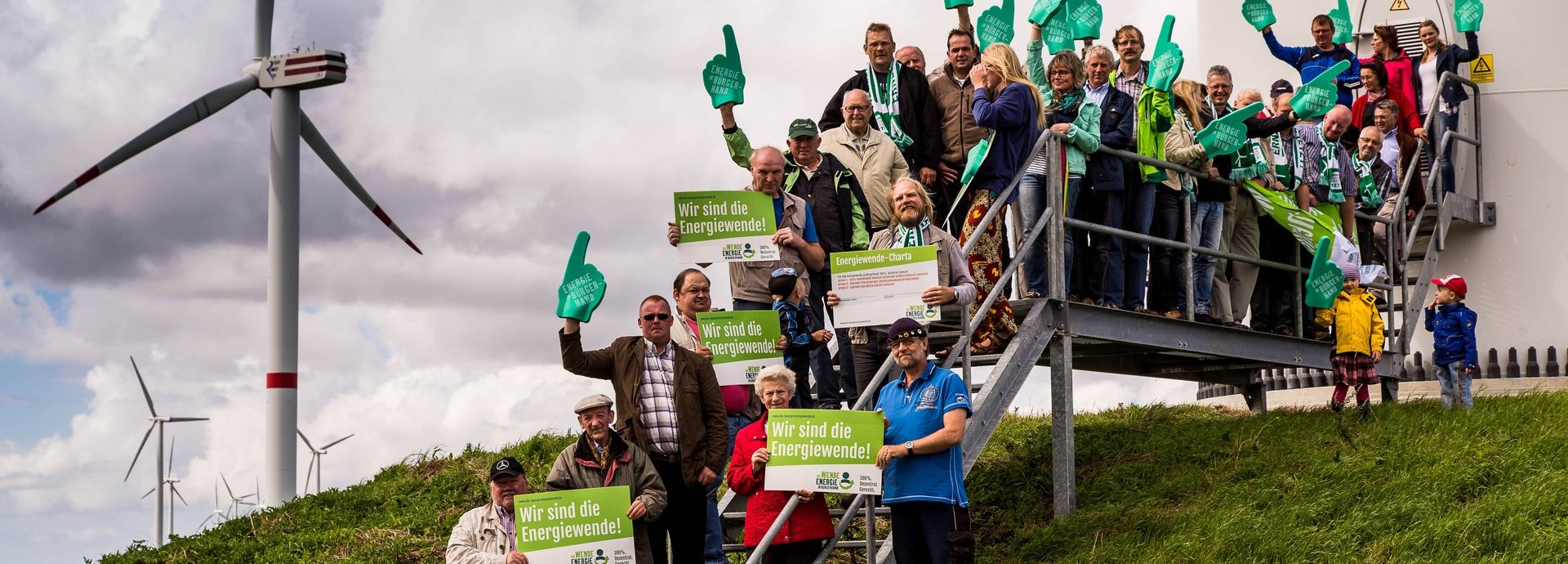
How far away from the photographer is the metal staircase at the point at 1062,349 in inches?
433

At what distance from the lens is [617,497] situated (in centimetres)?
907

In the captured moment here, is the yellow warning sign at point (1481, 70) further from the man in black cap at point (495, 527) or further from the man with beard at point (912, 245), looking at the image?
the man in black cap at point (495, 527)

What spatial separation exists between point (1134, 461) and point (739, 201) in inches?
199

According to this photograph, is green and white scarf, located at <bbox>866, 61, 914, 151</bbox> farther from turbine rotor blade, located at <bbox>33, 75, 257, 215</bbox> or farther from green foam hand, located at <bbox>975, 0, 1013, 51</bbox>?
turbine rotor blade, located at <bbox>33, 75, 257, 215</bbox>

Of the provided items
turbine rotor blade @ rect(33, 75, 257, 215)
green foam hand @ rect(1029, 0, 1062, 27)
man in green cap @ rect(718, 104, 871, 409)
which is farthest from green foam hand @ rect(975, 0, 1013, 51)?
turbine rotor blade @ rect(33, 75, 257, 215)

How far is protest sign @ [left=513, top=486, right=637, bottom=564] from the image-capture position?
9.01m

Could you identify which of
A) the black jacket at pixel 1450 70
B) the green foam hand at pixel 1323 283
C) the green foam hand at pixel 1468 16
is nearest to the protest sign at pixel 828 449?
the green foam hand at pixel 1323 283

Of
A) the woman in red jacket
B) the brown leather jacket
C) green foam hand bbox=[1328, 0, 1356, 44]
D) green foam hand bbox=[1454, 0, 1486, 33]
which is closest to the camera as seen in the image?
the woman in red jacket

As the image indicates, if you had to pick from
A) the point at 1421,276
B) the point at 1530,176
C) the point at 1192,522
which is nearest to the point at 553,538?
the point at 1192,522

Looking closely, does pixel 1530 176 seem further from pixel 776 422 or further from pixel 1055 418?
pixel 776 422

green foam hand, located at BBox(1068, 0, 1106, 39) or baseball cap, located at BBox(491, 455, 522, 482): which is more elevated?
green foam hand, located at BBox(1068, 0, 1106, 39)

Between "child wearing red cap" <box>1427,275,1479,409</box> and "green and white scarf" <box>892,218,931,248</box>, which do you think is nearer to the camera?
"green and white scarf" <box>892,218,931,248</box>

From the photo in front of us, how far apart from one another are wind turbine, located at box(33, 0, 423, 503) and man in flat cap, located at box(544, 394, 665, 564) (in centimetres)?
1342

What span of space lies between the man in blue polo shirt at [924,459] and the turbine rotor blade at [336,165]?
18.5 m
